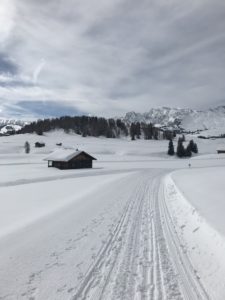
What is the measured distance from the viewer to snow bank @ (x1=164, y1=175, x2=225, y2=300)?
6.75 meters

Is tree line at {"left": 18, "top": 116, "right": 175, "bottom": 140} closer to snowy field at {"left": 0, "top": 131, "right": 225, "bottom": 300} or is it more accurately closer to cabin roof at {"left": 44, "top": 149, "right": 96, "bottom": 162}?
cabin roof at {"left": 44, "top": 149, "right": 96, "bottom": 162}

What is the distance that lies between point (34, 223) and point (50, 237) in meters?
2.51

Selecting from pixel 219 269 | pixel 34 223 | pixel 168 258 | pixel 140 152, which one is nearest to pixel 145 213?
pixel 34 223

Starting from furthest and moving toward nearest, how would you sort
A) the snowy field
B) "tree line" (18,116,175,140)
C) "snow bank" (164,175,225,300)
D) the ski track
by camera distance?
1. "tree line" (18,116,175,140)
2. "snow bank" (164,175,225,300)
3. the snowy field
4. the ski track

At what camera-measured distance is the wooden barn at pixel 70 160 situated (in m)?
61.3

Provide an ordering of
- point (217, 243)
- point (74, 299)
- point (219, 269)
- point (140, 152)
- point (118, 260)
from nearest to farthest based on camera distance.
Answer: point (74, 299) < point (219, 269) < point (118, 260) < point (217, 243) < point (140, 152)

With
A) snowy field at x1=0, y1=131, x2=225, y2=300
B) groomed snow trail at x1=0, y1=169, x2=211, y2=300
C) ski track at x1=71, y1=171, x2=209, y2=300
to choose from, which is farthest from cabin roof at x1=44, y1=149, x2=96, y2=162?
ski track at x1=71, y1=171, x2=209, y2=300

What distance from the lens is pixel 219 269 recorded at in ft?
24.1

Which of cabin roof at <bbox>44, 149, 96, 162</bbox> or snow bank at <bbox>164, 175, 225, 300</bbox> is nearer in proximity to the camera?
snow bank at <bbox>164, 175, 225, 300</bbox>

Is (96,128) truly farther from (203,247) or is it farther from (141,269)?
(141,269)

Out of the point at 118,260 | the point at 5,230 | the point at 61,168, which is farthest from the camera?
the point at 61,168

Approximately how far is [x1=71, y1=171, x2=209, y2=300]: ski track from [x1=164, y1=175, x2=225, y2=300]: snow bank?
0.66ft

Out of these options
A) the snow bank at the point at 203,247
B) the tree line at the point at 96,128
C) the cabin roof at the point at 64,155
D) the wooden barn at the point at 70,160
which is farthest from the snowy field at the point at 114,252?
the tree line at the point at 96,128

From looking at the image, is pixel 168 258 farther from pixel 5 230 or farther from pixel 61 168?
pixel 61 168
